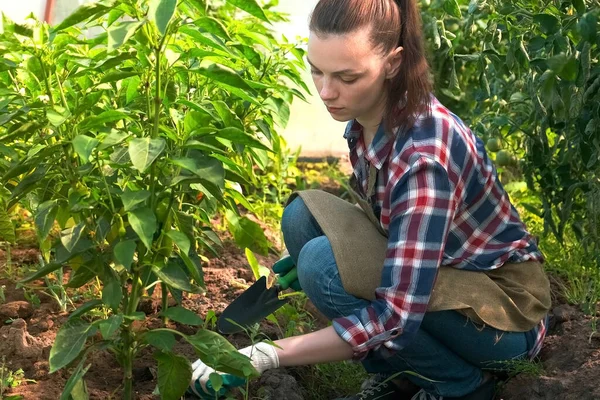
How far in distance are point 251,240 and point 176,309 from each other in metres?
0.60

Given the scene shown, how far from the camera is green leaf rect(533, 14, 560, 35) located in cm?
221

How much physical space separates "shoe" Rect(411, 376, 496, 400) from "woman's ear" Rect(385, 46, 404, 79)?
844 mm

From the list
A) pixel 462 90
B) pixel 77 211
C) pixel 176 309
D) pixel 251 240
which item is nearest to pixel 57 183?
pixel 77 211

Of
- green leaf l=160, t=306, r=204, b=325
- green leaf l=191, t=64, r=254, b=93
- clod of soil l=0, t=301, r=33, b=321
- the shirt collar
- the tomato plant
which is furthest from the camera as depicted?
clod of soil l=0, t=301, r=33, b=321

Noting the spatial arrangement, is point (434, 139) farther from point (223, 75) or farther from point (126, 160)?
point (126, 160)

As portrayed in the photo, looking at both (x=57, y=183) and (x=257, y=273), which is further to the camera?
(x=257, y=273)

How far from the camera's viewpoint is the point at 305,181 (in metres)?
4.29

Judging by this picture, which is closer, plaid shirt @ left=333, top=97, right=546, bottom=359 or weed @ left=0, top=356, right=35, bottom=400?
plaid shirt @ left=333, top=97, right=546, bottom=359

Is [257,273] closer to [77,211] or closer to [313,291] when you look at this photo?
[313,291]

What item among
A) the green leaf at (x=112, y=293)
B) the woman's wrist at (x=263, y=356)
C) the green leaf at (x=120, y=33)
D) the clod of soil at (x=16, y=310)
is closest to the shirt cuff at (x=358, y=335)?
the woman's wrist at (x=263, y=356)

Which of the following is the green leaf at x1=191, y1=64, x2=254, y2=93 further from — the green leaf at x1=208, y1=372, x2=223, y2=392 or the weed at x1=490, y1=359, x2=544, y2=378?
the weed at x1=490, y1=359, x2=544, y2=378

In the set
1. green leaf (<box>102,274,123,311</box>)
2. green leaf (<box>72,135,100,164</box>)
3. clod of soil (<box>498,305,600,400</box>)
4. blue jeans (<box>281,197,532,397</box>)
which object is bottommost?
clod of soil (<box>498,305,600,400</box>)

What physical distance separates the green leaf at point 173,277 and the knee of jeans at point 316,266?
15.2 inches

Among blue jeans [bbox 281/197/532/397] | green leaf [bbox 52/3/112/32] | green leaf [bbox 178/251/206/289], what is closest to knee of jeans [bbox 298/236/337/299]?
blue jeans [bbox 281/197/532/397]
